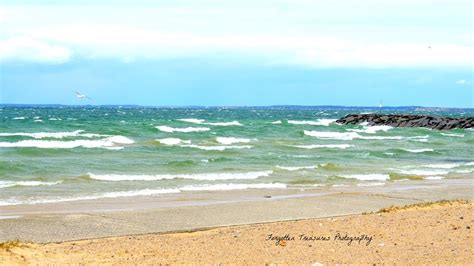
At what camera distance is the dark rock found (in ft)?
203

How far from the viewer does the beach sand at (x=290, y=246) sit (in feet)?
24.2

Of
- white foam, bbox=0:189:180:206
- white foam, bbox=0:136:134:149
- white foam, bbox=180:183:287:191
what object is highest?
white foam, bbox=0:189:180:206

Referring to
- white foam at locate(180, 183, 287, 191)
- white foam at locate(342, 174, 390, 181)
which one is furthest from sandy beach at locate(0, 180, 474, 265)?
white foam at locate(342, 174, 390, 181)

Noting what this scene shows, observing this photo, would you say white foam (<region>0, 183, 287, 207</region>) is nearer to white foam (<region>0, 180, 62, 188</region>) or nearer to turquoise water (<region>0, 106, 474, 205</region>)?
turquoise water (<region>0, 106, 474, 205</region>)

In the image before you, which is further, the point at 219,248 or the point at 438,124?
the point at 438,124

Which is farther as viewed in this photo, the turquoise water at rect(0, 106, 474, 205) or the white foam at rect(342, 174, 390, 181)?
the white foam at rect(342, 174, 390, 181)

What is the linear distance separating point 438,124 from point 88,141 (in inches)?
1523

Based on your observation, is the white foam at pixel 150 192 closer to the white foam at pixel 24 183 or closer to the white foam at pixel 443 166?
the white foam at pixel 24 183

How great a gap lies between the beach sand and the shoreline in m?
0.92

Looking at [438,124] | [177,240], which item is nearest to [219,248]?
[177,240]

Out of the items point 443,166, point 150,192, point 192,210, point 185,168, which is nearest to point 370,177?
point 443,166

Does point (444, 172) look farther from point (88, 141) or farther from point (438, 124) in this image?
point (438, 124)

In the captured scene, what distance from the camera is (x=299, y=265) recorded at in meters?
7.04

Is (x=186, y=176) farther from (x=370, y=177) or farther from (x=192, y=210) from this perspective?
(x=192, y=210)
